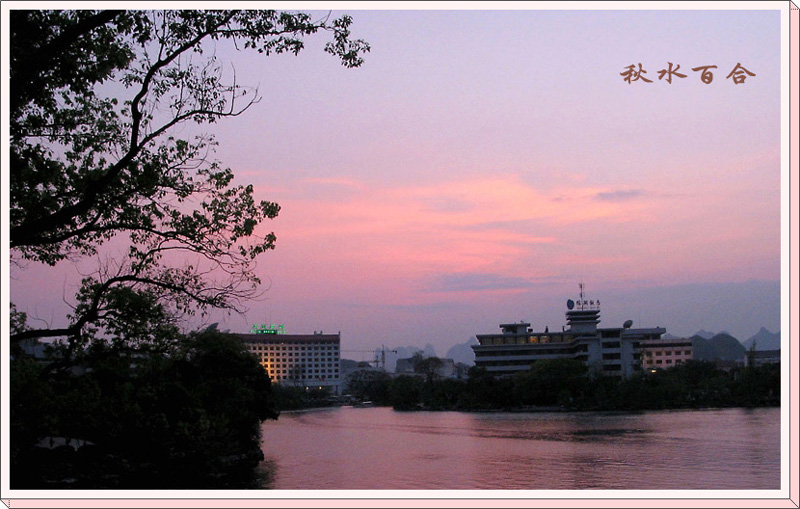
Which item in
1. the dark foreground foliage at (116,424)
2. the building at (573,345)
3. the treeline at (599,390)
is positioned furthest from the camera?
the building at (573,345)

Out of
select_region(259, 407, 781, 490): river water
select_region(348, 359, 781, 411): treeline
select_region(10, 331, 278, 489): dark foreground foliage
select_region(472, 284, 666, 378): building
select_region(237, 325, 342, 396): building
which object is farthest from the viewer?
select_region(237, 325, 342, 396): building

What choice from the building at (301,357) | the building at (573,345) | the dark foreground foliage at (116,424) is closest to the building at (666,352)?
the building at (573,345)

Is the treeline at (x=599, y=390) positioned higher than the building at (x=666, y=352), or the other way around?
the building at (x=666, y=352)

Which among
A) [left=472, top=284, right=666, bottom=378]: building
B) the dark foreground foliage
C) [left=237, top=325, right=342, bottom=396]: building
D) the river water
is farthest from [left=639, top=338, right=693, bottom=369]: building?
the dark foreground foliage

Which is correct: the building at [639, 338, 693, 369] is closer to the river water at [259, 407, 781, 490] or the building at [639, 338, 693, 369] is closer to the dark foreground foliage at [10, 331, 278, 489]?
the river water at [259, 407, 781, 490]

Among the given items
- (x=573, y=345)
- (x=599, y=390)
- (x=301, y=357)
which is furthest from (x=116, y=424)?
(x=301, y=357)

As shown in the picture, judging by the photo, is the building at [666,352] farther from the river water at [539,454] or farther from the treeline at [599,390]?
the river water at [539,454]
